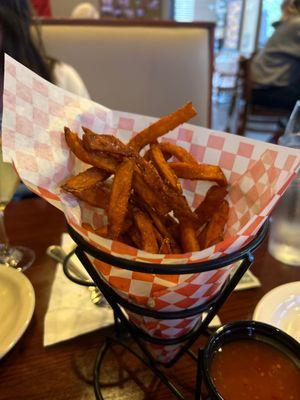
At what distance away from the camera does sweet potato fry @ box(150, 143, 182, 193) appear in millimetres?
444

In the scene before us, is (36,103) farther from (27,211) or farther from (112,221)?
(27,211)

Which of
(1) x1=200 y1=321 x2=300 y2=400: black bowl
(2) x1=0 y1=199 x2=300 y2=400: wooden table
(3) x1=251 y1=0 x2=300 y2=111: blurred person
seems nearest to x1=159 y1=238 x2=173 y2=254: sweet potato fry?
(1) x1=200 y1=321 x2=300 y2=400: black bowl

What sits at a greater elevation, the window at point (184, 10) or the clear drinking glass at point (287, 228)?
the window at point (184, 10)

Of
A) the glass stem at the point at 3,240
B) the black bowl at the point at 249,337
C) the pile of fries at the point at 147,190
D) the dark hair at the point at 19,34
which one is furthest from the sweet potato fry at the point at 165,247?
the dark hair at the point at 19,34

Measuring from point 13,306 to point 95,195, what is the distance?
11.3 inches

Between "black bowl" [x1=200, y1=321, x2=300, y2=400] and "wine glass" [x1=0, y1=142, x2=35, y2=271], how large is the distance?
0.47 meters

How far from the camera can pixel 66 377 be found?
19.9 inches

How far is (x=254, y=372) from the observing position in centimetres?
39

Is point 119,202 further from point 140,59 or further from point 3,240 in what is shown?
point 140,59

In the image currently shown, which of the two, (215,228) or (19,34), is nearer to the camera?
(215,228)

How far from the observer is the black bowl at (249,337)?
0.38m

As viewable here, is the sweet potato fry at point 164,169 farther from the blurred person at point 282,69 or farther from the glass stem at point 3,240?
the blurred person at point 282,69

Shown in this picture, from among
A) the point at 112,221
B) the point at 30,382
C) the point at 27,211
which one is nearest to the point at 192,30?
the point at 27,211

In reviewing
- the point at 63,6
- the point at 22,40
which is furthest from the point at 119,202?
the point at 63,6
